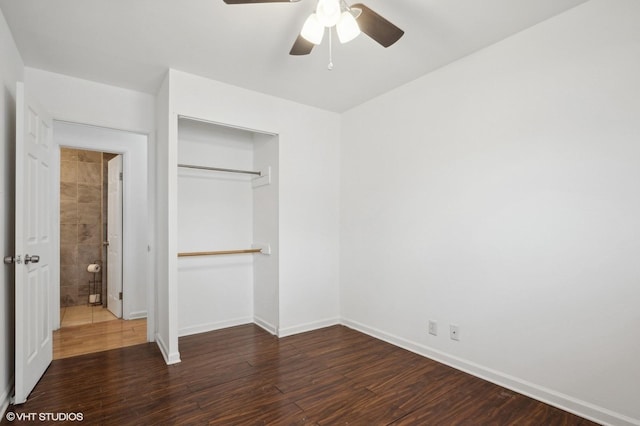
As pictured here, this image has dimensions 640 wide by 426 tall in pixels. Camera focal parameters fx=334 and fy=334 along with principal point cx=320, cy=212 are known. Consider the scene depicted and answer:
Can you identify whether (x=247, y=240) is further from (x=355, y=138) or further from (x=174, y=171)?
(x=355, y=138)

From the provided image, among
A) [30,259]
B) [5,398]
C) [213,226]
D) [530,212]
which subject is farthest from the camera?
[213,226]

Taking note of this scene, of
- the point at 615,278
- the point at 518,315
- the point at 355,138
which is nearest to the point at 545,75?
the point at 615,278

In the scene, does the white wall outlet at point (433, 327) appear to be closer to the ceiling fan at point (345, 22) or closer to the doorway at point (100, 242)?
the ceiling fan at point (345, 22)

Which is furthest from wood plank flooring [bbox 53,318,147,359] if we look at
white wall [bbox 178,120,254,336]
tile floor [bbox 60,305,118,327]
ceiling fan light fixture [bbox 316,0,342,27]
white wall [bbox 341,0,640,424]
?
ceiling fan light fixture [bbox 316,0,342,27]

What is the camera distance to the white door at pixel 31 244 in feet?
6.93

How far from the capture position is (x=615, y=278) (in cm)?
196

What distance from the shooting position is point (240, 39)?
245 cm

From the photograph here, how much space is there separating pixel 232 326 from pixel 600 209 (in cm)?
354

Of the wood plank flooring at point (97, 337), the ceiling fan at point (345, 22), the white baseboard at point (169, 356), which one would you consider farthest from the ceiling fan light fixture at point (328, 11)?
the wood plank flooring at point (97, 337)

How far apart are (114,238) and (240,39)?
3.32m

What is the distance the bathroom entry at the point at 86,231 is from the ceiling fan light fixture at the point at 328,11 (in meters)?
3.93

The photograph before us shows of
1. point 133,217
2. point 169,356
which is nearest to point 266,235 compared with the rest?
point 169,356

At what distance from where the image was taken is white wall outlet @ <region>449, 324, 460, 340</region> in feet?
8.96

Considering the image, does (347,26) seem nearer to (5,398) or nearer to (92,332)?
(5,398)
